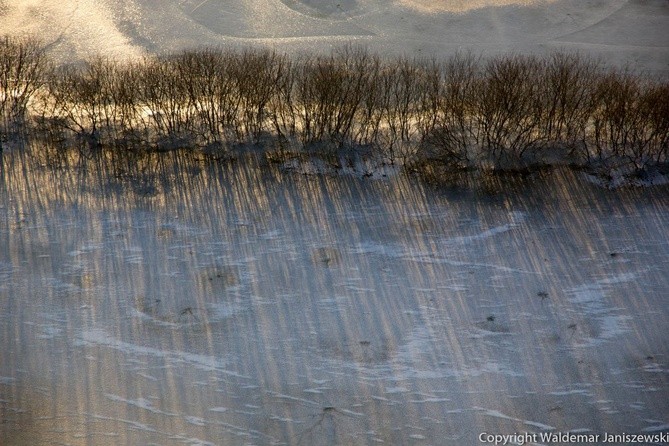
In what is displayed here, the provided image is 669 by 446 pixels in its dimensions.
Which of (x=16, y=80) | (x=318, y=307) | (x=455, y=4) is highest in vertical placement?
(x=455, y=4)

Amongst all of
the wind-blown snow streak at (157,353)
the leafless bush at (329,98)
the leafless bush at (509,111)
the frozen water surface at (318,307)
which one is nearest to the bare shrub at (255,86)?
the leafless bush at (329,98)

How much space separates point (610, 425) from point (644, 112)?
317 inches

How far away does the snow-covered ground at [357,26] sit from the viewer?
21250 mm

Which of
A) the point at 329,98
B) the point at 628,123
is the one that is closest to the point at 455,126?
the point at 329,98

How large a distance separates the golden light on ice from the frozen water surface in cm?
724

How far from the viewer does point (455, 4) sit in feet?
76.8

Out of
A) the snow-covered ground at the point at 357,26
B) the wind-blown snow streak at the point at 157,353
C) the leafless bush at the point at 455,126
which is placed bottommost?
the wind-blown snow streak at the point at 157,353

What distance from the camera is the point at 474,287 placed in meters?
15.7

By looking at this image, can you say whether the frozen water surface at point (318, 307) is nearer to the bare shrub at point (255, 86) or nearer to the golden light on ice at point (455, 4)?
the bare shrub at point (255, 86)

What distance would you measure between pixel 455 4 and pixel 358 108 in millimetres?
6441

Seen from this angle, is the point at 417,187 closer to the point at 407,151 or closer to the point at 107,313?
the point at 407,151

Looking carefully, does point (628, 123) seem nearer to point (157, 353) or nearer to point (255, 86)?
point (255, 86)

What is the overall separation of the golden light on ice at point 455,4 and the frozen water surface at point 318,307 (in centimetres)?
→ 724

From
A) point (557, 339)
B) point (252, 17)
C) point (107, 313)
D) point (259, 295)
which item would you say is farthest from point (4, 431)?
point (252, 17)
